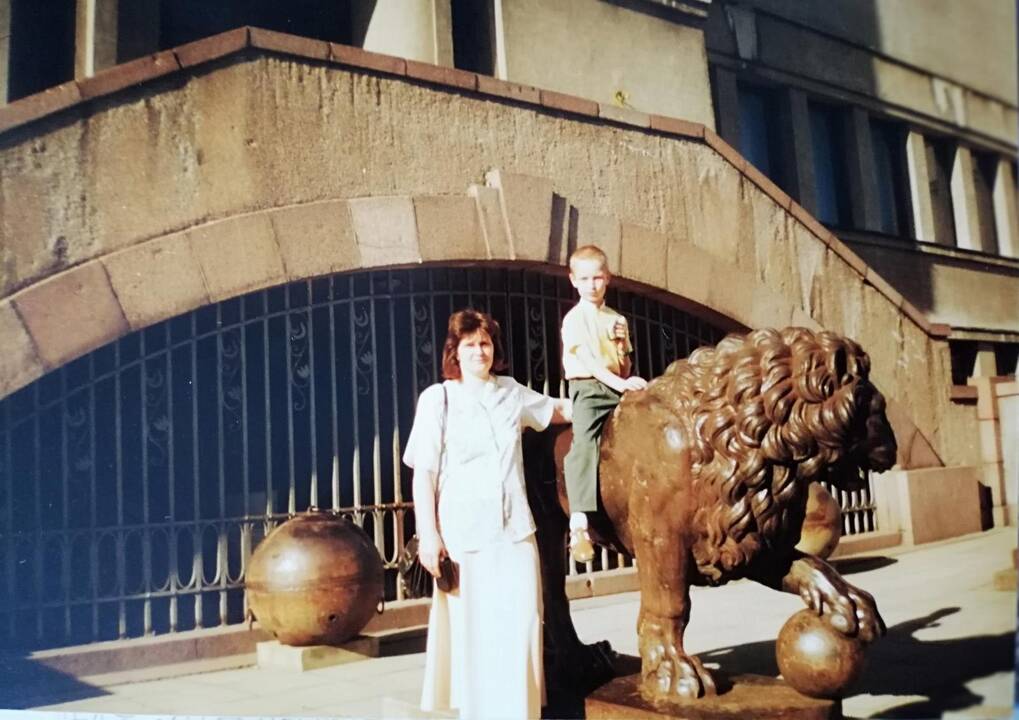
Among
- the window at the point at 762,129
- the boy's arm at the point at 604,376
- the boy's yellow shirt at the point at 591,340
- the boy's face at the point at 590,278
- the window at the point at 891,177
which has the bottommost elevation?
the boy's arm at the point at 604,376

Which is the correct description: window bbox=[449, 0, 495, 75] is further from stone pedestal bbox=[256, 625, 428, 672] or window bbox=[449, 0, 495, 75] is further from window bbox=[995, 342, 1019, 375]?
stone pedestal bbox=[256, 625, 428, 672]

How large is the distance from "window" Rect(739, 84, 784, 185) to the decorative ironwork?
1.41 m

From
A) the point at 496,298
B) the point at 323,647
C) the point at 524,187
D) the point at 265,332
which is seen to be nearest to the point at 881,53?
the point at 524,187

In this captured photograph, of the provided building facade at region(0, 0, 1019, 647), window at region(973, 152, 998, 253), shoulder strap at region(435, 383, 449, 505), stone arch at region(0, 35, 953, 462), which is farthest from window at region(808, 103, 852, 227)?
shoulder strap at region(435, 383, 449, 505)

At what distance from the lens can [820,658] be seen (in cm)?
317

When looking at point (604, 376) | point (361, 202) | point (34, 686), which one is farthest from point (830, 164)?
point (34, 686)

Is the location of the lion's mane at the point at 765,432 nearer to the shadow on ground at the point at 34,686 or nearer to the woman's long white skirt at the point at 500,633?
the woman's long white skirt at the point at 500,633

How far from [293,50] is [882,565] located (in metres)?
4.55

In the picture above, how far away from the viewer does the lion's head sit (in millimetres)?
3221

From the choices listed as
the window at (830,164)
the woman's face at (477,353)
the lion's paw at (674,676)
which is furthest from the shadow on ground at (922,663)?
the window at (830,164)

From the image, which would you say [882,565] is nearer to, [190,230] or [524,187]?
[524,187]

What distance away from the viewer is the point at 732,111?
670 centimetres

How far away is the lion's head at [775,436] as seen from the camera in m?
3.22

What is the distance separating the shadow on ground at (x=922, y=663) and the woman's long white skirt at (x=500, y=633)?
1074mm
